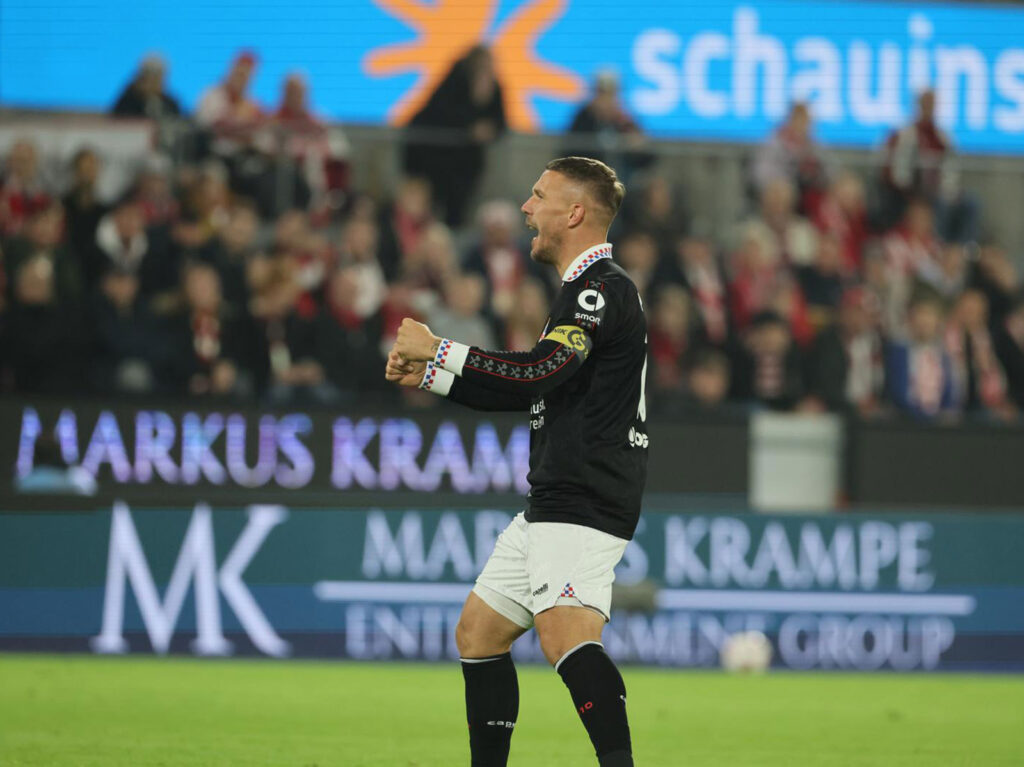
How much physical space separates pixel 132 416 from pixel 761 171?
262 inches

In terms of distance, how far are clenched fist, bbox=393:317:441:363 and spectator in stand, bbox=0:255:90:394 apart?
23.7 feet

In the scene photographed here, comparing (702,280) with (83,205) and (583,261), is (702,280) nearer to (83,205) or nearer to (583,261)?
(83,205)

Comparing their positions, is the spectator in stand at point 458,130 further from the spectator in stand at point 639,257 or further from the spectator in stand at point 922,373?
the spectator in stand at point 922,373

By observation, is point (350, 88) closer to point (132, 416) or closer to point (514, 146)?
point (514, 146)

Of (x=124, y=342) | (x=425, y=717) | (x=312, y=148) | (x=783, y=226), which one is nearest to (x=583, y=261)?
(x=425, y=717)

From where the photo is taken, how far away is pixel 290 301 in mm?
13031

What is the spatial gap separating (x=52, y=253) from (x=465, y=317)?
3211 millimetres

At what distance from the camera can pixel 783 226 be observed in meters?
15.5

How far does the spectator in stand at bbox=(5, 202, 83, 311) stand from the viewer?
41.2 ft

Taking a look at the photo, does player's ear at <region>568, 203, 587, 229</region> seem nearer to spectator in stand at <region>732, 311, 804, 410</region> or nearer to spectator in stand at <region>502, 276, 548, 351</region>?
spectator in stand at <region>502, 276, 548, 351</region>

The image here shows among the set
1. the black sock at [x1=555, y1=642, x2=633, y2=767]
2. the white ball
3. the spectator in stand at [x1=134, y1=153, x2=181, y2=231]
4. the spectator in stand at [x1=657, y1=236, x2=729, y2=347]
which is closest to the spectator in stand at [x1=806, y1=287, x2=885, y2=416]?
the spectator in stand at [x1=657, y1=236, x2=729, y2=347]

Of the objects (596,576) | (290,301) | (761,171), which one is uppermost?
(761,171)

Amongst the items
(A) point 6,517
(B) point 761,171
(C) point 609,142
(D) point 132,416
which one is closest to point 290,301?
(D) point 132,416

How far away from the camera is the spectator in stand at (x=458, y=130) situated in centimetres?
1486
